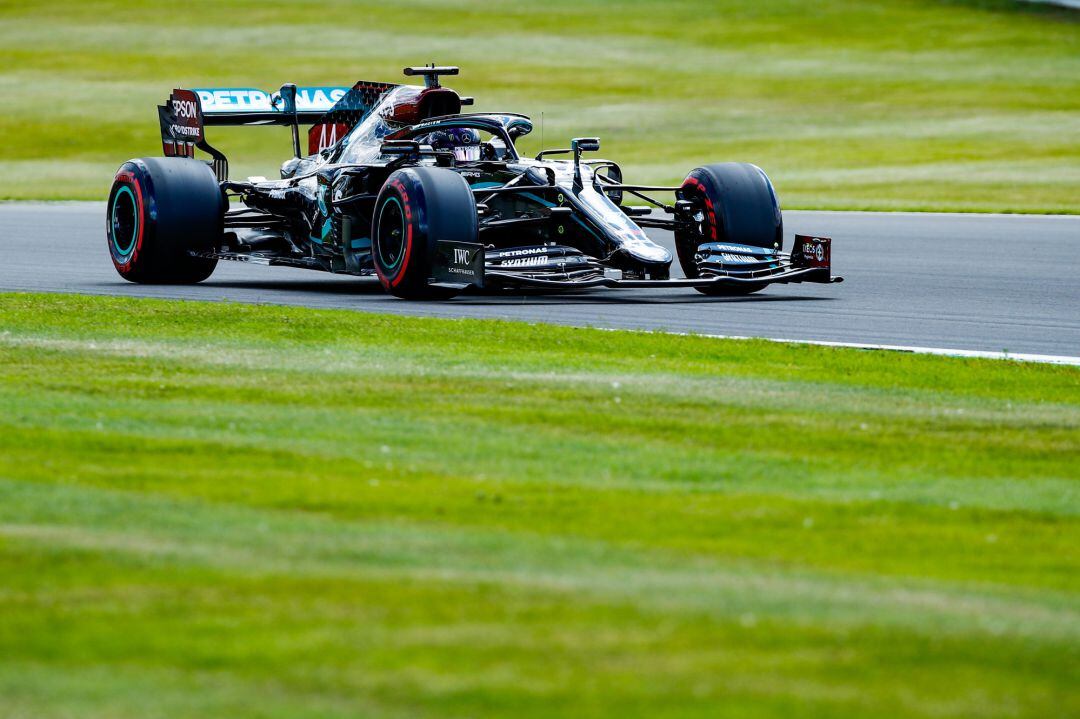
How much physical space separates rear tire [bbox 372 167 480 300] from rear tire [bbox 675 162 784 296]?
2504 mm

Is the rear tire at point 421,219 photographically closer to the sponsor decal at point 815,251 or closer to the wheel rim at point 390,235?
the wheel rim at point 390,235

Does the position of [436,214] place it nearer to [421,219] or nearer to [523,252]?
[421,219]

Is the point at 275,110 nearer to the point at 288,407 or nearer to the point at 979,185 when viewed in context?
the point at 288,407

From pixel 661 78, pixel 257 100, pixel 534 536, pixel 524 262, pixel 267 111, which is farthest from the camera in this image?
pixel 661 78

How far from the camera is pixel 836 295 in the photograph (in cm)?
1756

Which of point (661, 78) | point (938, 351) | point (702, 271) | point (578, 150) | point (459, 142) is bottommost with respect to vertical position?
point (938, 351)

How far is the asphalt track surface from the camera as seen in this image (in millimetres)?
14312

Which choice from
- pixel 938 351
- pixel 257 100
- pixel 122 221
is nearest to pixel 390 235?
pixel 122 221

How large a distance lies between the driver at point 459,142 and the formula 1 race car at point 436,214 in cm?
1

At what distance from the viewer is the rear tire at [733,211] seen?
56.5ft

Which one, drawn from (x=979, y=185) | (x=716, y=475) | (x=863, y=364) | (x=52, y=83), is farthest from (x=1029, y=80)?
(x=716, y=475)

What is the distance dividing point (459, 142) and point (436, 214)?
2.23m

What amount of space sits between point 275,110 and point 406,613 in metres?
15.2

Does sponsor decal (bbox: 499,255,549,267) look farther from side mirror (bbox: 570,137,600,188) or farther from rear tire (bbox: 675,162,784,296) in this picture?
rear tire (bbox: 675,162,784,296)
